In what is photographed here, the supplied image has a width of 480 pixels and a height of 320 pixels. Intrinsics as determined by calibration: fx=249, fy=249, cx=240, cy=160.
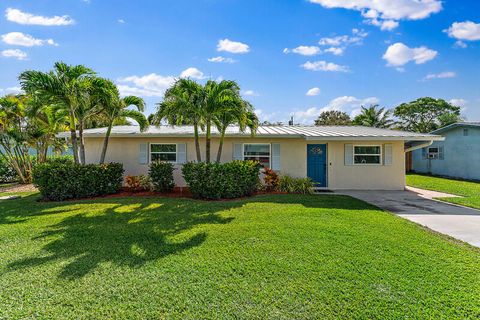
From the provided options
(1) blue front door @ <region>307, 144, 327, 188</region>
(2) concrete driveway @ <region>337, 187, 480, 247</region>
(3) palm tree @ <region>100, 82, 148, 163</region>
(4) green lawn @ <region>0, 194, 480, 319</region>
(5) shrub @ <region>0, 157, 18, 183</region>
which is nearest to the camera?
(4) green lawn @ <region>0, 194, 480, 319</region>

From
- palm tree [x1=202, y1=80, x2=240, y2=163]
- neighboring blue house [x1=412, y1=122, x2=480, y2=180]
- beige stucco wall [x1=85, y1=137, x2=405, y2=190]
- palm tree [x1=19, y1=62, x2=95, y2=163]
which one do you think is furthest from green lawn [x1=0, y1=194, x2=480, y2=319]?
neighboring blue house [x1=412, y1=122, x2=480, y2=180]

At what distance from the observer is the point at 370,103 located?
26250 millimetres

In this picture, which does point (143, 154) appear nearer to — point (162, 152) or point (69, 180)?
point (162, 152)

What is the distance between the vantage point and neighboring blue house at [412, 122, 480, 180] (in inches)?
635

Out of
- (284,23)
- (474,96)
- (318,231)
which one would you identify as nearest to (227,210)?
(318,231)

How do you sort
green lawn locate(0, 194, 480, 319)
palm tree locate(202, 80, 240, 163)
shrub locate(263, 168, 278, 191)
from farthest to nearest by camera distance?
shrub locate(263, 168, 278, 191) < palm tree locate(202, 80, 240, 163) < green lawn locate(0, 194, 480, 319)

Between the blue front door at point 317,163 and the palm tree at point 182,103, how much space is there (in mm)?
5641

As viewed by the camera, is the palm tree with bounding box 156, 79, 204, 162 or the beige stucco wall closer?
the palm tree with bounding box 156, 79, 204, 162

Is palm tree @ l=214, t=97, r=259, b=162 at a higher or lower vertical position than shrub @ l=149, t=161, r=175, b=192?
higher

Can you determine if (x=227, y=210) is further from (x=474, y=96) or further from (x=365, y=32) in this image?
(x=474, y=96)

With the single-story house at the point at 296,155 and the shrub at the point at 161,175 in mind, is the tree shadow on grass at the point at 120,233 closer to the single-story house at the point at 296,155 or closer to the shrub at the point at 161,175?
the shrub at the point at 161,175

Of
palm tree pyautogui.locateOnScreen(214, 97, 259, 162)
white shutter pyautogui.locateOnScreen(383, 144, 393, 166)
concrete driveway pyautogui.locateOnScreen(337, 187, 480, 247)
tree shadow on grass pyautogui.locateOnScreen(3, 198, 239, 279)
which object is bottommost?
concrete driveway pyautogui.locateOnScreen(337, 187, 480, 247)

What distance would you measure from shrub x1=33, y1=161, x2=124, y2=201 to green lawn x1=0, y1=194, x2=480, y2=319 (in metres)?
2.38

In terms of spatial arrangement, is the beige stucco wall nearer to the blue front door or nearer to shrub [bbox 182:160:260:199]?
the blue front door
